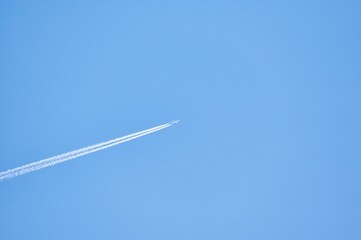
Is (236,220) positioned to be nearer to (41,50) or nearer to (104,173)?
(104,173)

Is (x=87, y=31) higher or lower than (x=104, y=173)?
higher

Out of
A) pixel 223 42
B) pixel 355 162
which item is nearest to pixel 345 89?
pixel 355 162

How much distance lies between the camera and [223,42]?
63.3 inches

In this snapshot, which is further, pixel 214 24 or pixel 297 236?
pixel 297 236

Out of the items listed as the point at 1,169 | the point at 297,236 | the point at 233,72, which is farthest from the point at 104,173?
the point at 297,236

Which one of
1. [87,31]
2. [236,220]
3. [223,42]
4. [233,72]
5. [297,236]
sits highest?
[87,31]

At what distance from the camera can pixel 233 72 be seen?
162 cm

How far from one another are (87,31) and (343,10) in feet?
4.31

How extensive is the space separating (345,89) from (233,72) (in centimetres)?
61

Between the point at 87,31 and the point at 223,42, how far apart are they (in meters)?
0.68

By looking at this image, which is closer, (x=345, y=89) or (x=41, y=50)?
(x=41, y=50)

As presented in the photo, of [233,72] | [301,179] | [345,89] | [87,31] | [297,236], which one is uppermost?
[87,31]

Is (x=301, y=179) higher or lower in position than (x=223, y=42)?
lower

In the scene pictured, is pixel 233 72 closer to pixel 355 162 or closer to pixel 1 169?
pixel 355 162
